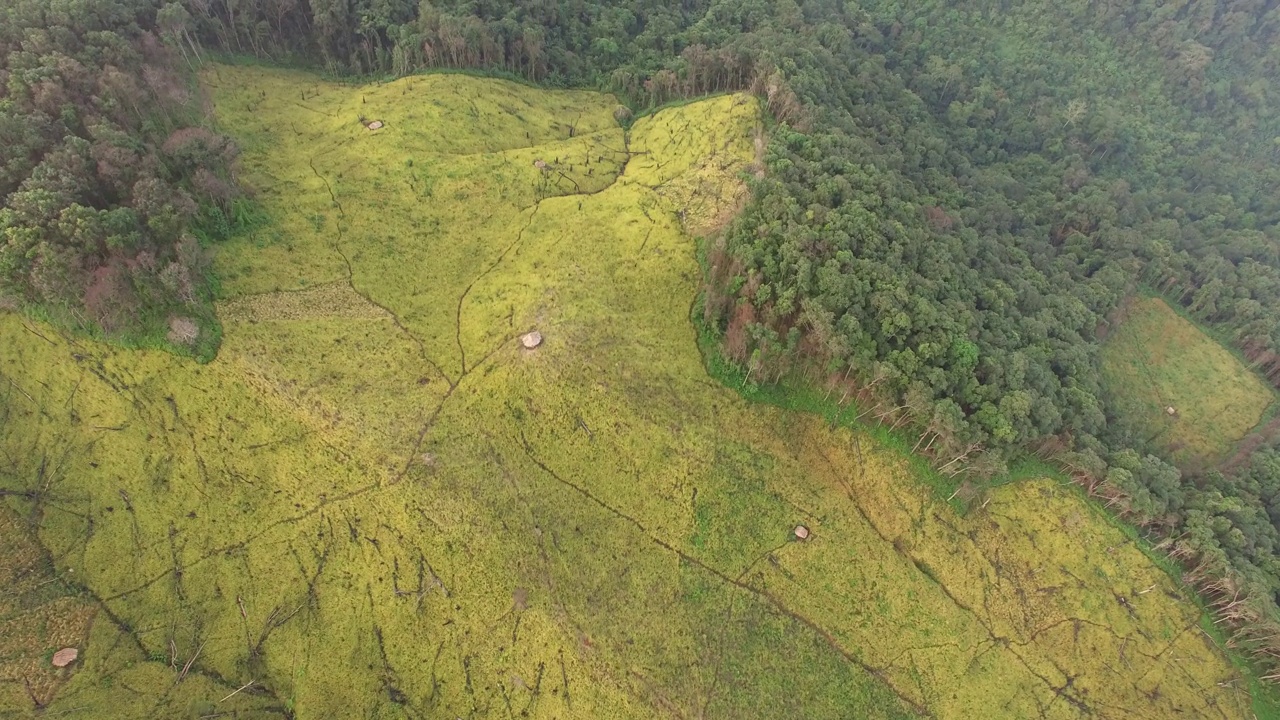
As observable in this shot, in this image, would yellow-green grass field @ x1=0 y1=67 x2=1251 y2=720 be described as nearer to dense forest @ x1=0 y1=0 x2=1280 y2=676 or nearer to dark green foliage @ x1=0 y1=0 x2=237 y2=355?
dark green foliage @ x1=0 y1=0 x2=237 y2=355

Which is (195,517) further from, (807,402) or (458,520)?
(807,402)

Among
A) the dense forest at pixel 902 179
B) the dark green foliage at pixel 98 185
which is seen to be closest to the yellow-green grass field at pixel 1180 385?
the dense forest at pixel 902 179

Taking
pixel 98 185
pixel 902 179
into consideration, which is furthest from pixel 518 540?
pixel 902 179

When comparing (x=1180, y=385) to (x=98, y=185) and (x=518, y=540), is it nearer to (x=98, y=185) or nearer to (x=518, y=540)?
(x=518, y=540)

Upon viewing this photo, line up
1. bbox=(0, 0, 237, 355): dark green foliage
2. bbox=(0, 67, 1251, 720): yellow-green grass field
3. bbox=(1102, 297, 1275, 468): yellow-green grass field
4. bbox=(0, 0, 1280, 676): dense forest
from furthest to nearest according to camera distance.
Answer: bbox=(1102, 297, 1275, 468): yellow-green grass field
bbox=(0, 0, 1280, 676): dense forest
bbox=(0, 0, 237, 355): dark green foliage
bbox=(0, 67, 1251, 720): yellow-green grass field

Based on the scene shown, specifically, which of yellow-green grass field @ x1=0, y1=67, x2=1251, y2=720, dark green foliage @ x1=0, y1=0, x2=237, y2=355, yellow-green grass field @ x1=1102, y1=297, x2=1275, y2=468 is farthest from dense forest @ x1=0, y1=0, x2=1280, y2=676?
yellow-green grass field @ x1=0, y1=67, x2=1251, y2=720

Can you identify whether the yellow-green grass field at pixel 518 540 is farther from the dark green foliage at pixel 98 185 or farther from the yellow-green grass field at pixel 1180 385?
the yellow-green grass field at pixel 1180 385
